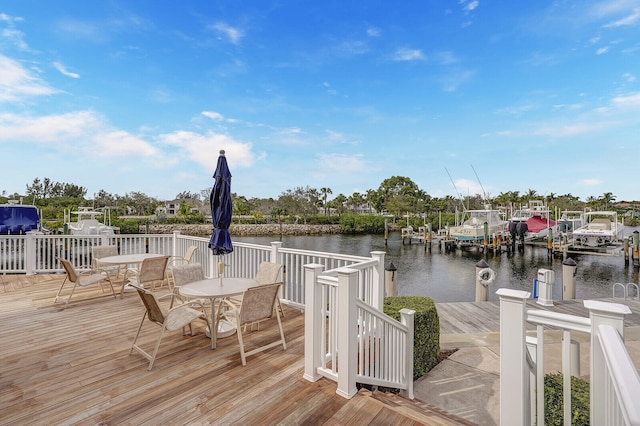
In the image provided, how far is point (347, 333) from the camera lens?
2500 mm

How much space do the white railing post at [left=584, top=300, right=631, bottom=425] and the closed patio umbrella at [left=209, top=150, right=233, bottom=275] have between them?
397 centimetres

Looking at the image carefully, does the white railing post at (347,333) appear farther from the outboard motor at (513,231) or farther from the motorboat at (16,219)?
the outboard motor at (513,231)

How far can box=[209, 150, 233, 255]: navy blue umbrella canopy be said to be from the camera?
4.24 meters

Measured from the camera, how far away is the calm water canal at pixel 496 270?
545 inches

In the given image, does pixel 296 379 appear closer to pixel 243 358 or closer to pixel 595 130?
pixel 243 358

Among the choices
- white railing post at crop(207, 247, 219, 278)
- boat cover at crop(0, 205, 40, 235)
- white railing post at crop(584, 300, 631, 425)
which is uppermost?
boat cover at crop(0, 205, 40, 235)

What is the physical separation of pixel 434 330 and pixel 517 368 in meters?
2.74

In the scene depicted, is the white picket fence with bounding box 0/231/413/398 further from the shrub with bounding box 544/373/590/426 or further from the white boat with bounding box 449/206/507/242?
the white boat with bounding box 449/206/507/242

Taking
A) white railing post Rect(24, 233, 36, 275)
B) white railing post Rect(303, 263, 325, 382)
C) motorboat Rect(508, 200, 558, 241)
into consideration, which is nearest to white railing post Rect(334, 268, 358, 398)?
white railing post Rect(303, 263, 325, 382)

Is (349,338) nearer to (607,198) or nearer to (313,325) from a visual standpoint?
(313,325)

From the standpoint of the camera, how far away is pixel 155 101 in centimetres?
1302

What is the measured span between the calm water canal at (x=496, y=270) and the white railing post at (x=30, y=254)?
1018 cm

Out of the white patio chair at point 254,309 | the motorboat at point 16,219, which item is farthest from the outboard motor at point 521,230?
the motorboat at point 16,219

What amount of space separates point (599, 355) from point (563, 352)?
1.17 feet
